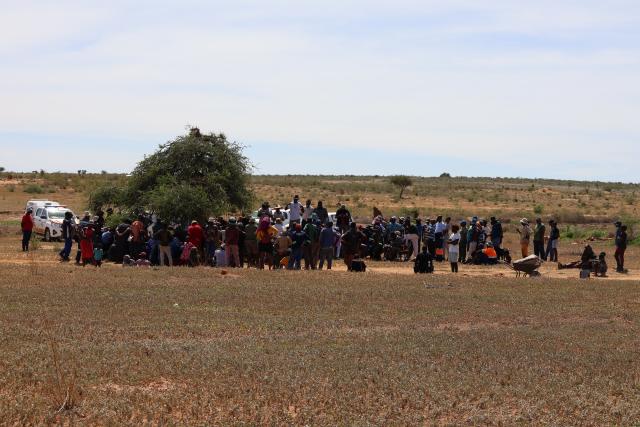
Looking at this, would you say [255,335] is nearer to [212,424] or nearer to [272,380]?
[272,380]

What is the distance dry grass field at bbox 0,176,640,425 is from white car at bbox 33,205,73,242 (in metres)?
13.8

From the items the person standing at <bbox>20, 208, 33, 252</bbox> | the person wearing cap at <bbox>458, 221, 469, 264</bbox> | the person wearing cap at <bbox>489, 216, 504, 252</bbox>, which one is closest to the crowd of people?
the person standing at <bbox>20, 208, 33, 252</bbox>

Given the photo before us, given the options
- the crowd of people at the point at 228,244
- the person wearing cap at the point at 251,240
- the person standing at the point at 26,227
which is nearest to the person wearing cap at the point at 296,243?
the crowd of people at the point at 228,244

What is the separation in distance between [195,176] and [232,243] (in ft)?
30.8

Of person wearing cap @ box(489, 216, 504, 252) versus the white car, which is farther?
the white car

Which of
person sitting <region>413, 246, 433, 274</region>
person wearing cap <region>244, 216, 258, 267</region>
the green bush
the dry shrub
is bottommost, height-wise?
the dry shrub

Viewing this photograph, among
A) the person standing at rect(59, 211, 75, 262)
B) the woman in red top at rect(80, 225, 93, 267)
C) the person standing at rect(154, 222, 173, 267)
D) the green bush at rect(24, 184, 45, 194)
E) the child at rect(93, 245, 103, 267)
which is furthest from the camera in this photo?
the green bush at rect(24, 184, 45, 194)

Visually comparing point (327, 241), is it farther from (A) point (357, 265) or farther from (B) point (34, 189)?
(B) point (34, 189)

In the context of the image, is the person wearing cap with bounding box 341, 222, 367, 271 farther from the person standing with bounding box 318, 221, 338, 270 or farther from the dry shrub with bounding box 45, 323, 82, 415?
the dry shrub with bounding box 45, 323, 82, 415

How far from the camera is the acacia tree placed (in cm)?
3600

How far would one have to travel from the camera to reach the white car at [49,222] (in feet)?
140

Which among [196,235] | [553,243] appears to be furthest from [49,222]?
[553,243]

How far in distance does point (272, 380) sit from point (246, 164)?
26875 millimetres

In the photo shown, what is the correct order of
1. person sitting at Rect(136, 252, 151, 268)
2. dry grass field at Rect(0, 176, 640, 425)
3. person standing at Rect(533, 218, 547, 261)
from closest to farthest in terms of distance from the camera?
dry grass field at Rect(0, 176, 640, 425) → person sitting at Rect(136, 252, 151, 268) → person standing at Rect(533, 218, 547, 261)
